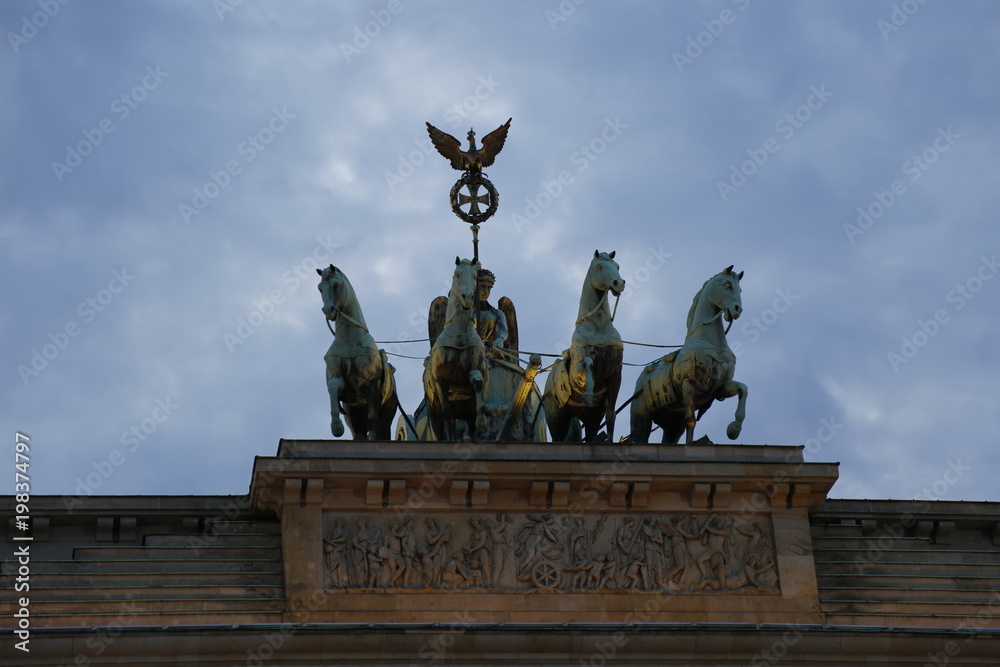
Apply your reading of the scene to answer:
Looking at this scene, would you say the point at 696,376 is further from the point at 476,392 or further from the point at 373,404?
the point at 373,404

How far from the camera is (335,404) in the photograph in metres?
30.1

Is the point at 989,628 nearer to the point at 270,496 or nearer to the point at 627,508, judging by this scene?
the point at 627,508

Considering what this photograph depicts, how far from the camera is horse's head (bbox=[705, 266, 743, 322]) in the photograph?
30828mm

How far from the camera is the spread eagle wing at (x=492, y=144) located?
33.9 meters

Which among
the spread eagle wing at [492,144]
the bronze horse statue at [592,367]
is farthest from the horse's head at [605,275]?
the spread eagle wing at [492,144]

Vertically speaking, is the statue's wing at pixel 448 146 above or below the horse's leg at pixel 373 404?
above

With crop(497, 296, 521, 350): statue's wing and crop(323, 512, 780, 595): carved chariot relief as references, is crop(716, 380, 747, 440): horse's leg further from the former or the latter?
crop(497, 296, 521, 350): statue's wing

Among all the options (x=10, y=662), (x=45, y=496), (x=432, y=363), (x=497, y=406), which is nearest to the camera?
(x=10, y=662)

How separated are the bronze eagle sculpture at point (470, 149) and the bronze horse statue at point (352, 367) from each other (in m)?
4.01

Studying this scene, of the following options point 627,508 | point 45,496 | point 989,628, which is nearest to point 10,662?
point 45,496

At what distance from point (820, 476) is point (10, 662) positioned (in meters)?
10.6

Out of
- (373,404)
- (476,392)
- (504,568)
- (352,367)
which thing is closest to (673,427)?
(476,392)

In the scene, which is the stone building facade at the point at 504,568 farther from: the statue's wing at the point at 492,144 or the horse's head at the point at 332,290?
the statue's wing at the point at 492,144

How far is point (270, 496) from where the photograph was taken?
2872cm
